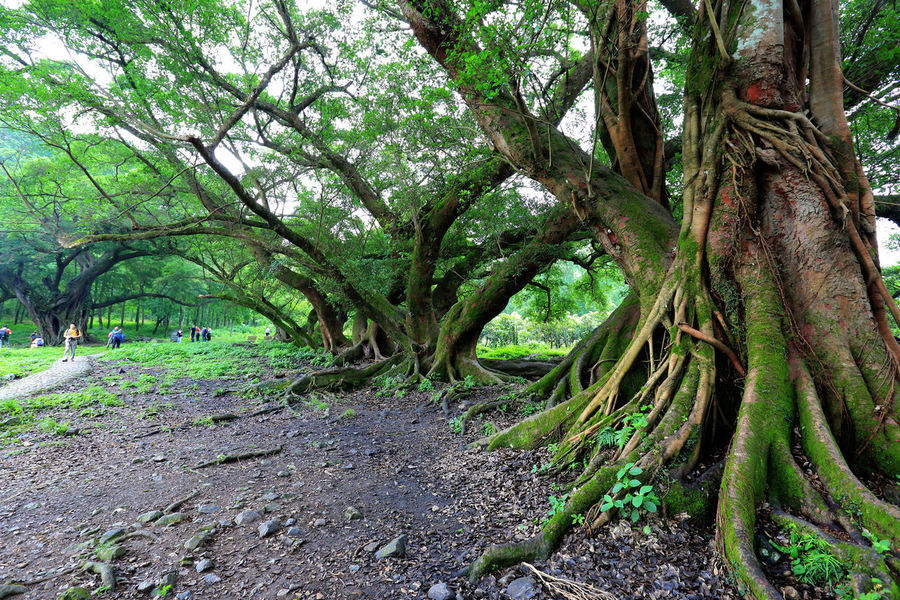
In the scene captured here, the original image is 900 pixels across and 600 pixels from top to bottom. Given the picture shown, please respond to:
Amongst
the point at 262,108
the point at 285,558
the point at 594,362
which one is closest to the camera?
the point at 285,558

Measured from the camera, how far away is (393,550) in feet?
9.35

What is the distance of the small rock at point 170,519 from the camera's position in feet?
11.0

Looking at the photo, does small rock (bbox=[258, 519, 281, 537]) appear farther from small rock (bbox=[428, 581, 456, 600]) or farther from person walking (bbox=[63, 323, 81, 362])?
person walking (bbox=[63, 323, 81, 362])

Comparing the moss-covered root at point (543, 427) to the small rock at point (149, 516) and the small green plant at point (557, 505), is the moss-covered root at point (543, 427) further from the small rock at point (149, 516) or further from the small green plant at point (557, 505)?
the small rock at point (149, 516)

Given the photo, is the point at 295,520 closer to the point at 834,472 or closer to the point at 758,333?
the point at 834,472

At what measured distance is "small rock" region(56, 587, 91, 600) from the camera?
239 centimetres

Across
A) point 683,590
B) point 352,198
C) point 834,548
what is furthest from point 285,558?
point 352,198

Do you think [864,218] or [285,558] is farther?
[864,218]

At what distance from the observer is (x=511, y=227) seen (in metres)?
9.51

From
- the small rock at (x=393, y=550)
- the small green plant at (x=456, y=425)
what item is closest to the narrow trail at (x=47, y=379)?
the small green plant at (x=456, y=425)

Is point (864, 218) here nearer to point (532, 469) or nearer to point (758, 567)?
point (758, 567)

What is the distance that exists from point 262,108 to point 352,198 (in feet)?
9.96

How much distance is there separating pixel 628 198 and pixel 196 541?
592 cm

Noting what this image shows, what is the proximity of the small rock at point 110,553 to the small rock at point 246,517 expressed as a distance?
2.58 feet
